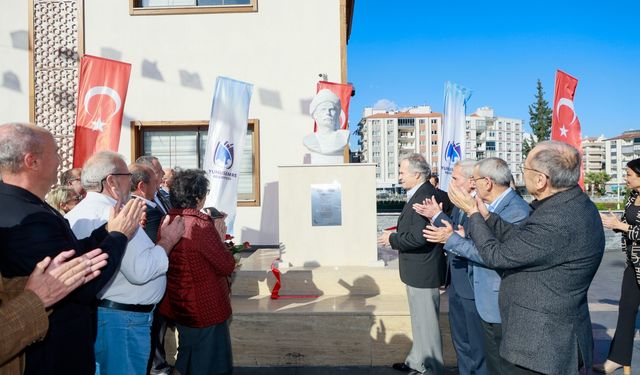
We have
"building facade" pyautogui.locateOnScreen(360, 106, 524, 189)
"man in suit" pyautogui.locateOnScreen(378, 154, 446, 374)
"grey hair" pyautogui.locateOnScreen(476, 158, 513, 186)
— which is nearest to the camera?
"grey hair" pyautogui.locateOnScreen(476, 158, 513, 186)

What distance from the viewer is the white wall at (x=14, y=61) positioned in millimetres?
8461

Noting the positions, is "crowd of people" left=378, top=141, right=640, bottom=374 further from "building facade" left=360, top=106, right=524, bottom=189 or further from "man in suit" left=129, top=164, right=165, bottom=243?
"building facade" left=360, top=106, right=524, bottom=189

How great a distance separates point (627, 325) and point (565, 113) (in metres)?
3.86

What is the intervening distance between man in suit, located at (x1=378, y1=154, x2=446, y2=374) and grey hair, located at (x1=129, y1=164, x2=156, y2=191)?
1.92 metres

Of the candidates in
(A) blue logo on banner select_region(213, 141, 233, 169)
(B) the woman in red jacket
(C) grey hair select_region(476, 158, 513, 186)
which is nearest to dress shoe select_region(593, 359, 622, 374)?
(C) grey hair select_region(476, 158, 513, 186)

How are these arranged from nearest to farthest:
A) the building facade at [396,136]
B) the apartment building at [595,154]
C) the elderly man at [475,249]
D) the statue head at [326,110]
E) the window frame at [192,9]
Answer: the elderly man at [475,249], the statue head at [326,110], the window frame at [192,9], the building facade at [396,136], the apartment building at [595,154]

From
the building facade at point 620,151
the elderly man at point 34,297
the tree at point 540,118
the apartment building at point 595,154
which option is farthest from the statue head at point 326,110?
the apartment building at point 595,154

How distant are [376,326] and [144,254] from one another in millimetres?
2436

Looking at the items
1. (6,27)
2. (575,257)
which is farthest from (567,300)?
(6,27)

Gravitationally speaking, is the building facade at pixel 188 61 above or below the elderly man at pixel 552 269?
above

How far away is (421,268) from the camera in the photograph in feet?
11.9

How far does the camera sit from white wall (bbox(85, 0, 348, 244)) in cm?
838

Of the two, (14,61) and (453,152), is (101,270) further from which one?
(14,61)

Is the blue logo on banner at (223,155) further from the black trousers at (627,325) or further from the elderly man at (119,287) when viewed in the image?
the black trousers at (627,325)
